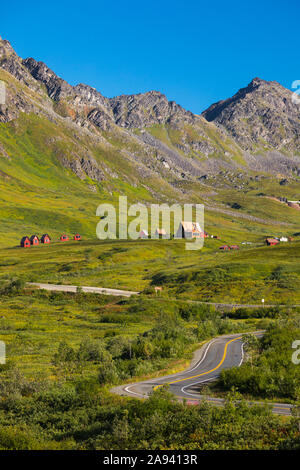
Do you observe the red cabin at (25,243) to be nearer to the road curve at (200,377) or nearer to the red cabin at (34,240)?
the red cabin at (34,240)

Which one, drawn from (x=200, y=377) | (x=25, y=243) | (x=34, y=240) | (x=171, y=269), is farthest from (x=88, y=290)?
(x=34, y=240)

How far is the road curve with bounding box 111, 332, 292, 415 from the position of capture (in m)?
28.0

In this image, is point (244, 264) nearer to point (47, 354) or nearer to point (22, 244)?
point (47, 354)

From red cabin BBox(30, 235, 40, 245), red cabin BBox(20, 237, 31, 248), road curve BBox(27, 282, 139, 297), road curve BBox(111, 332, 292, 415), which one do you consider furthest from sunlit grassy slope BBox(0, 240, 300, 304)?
road curve BBox(111, 332, 292, 415)

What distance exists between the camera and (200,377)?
115 feet

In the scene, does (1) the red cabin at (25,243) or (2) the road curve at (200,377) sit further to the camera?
(1) the red cabin at (25,243)

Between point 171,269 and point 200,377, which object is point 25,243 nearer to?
point 171,269

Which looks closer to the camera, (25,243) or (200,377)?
(200,377)

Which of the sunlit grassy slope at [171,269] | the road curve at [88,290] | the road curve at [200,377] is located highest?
the sunlit grassy slope at [171,269]

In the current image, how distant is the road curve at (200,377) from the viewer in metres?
28.0

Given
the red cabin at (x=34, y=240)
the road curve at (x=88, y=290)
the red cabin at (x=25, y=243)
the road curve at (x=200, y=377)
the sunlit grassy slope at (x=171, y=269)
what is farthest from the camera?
the red cabin at (x=34, y=240)

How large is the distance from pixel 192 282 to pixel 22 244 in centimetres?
10744

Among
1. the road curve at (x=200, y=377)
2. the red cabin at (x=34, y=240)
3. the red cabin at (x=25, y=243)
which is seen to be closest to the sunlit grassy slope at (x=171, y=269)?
the red cabin at (x=25, y=243)

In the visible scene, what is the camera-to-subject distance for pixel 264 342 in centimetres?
4303
